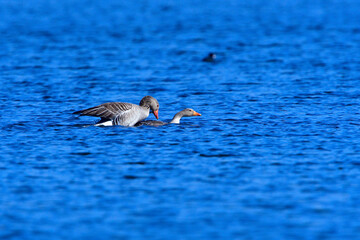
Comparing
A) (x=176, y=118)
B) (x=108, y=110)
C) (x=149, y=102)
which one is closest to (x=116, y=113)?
(x=108, y=110)

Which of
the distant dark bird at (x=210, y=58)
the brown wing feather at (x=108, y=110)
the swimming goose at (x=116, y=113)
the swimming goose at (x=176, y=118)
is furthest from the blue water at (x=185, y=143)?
the distant dark bird at (x=210, y=58)

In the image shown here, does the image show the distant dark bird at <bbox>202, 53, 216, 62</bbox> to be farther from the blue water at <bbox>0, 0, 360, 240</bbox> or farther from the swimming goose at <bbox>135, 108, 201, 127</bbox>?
the swimming goose at <bbox>135, 108, 201, 127</bbox>

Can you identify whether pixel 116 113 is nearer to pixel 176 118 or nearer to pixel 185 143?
pixel 176 118

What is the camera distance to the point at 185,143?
1747cm

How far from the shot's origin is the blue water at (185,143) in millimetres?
11555

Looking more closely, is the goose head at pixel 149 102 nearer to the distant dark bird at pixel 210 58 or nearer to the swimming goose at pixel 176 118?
the swimming goose at pixel 176 118

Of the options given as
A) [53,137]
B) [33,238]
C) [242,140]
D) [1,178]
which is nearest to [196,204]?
[33,238]

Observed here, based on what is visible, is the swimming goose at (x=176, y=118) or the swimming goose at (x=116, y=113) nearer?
the swimming goose at (x=116, y=113)

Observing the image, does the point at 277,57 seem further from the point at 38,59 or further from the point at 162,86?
the point at 38,59

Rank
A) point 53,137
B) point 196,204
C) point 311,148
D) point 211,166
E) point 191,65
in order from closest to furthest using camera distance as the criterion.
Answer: point 196,204 → point 211,166 → point 311,148 → point 53,137 → point 191,65

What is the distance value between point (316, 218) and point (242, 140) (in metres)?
6.39

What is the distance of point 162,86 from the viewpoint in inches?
1117

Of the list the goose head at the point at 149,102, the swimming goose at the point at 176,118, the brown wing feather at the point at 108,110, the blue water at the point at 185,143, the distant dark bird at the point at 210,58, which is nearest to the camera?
the blue water at the point at 185,143

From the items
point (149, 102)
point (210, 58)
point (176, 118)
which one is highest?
point (210, 58)
